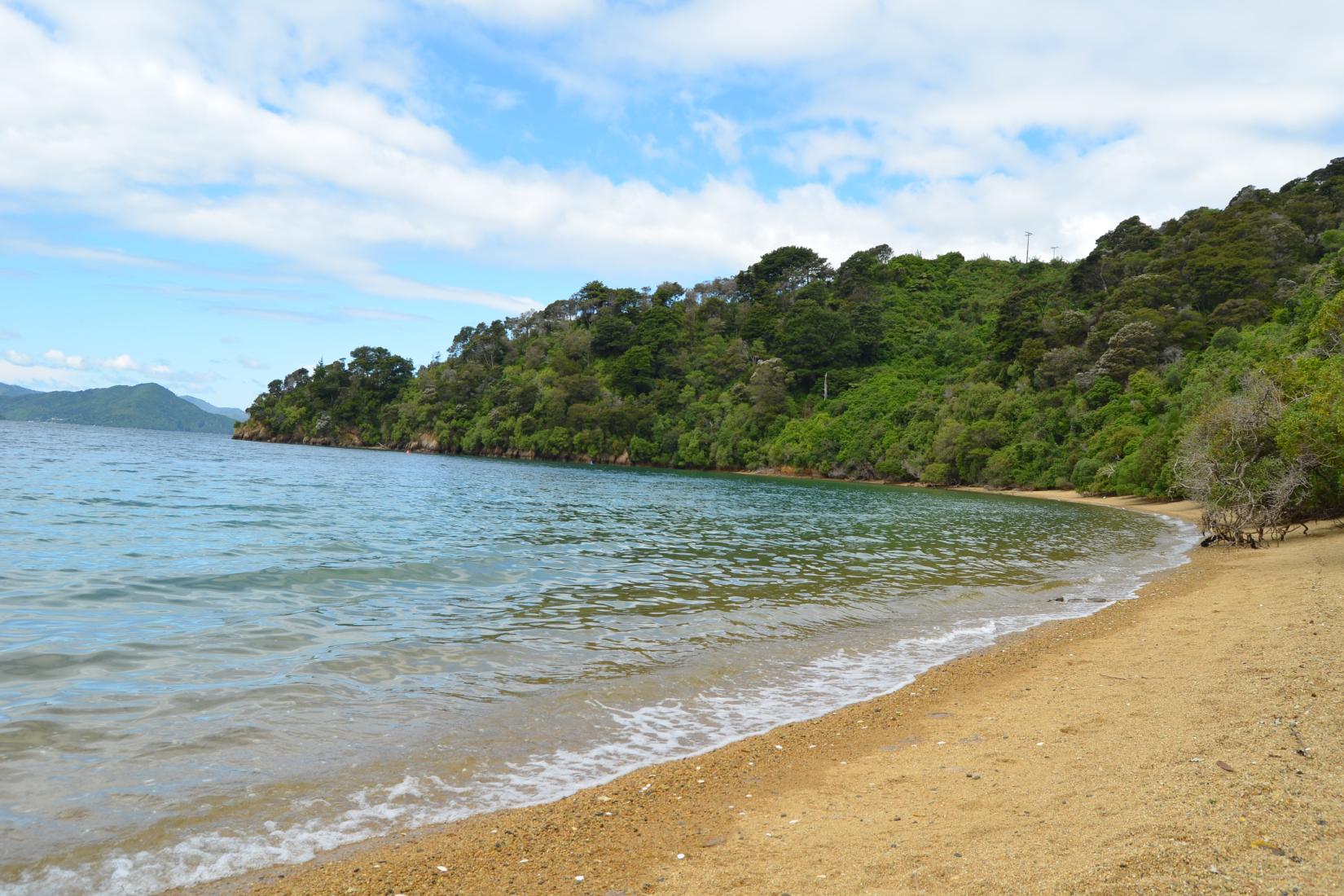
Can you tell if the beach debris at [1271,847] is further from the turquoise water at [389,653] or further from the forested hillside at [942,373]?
the forested hillside at [942,373]

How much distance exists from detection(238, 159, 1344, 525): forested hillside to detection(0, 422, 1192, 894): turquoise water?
12910 millimetres

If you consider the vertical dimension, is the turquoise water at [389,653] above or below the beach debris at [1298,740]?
below

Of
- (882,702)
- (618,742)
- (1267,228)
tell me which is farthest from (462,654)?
(1267,228)

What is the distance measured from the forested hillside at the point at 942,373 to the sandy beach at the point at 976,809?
1523 centimetres

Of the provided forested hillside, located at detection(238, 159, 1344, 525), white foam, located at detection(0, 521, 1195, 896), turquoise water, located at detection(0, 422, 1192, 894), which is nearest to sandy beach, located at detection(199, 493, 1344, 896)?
white foam, located at detection(0, 521, 1195, 896)

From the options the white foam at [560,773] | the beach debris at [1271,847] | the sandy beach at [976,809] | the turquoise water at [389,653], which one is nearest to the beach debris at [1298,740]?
the sandy beach at [976,809]

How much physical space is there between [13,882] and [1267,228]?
90.9 metres

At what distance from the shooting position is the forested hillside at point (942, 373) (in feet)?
120

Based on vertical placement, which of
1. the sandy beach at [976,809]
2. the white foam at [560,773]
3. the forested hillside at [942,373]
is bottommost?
the white foam at [560,773]

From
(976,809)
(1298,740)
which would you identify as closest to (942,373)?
(1298,740)

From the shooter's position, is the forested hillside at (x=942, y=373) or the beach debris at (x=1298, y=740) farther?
the forested hillside at (x=942, y=373)

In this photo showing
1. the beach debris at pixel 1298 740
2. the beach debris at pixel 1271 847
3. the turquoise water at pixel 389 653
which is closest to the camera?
the beach debris at pixel 1271 847

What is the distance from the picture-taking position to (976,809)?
5211mm

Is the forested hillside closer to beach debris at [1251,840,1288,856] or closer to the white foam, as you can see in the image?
the white foam
